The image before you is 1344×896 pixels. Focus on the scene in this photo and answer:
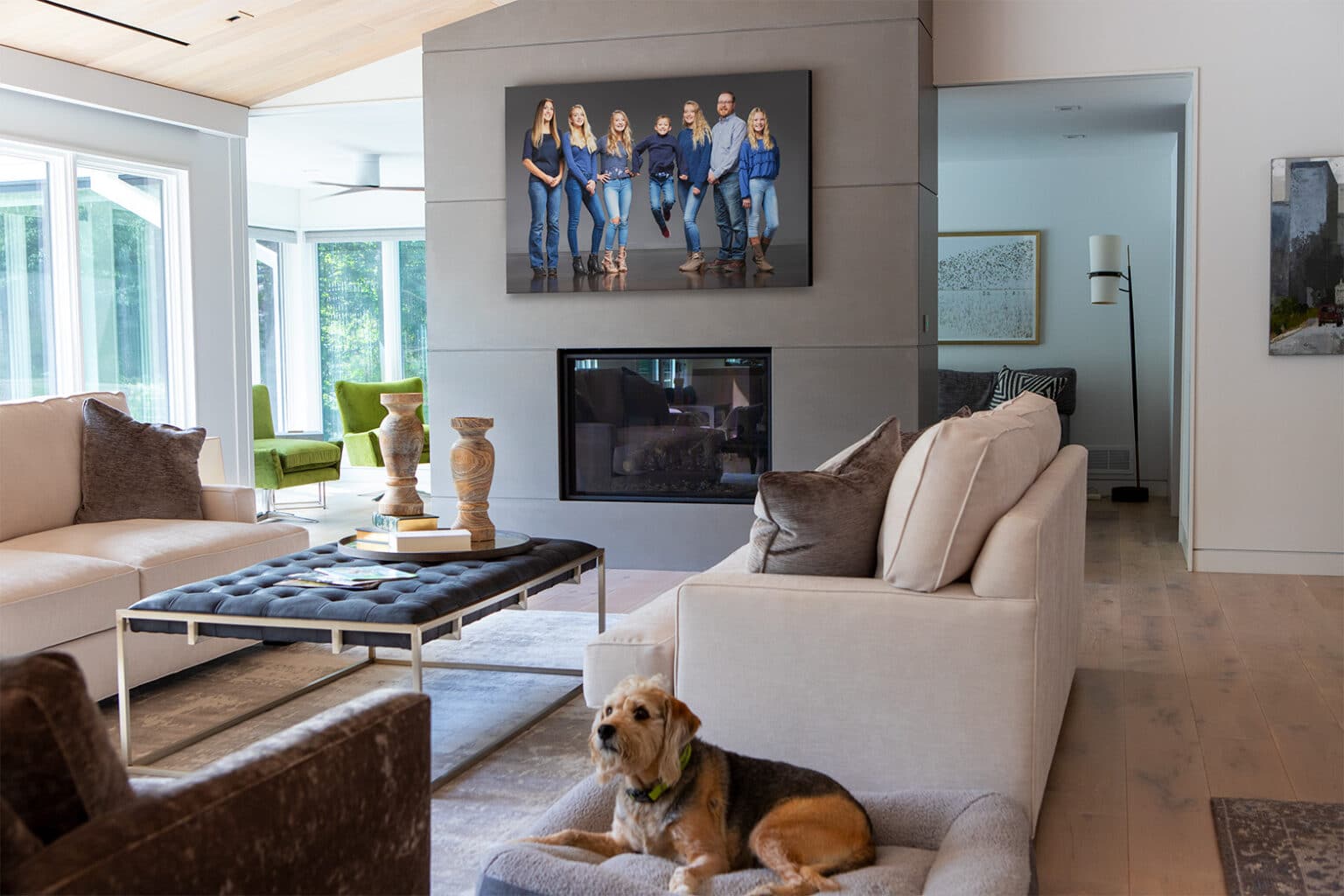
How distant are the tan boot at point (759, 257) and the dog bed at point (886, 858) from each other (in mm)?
3571

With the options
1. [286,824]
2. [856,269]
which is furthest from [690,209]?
[286,824]

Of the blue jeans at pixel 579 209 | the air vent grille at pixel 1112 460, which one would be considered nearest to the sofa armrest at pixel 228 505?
the blue jeans at pixel 579 209

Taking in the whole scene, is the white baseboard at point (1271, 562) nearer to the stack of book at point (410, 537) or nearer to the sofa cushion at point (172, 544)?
the stack of book at point (410, 537)

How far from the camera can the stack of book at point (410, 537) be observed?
3.71 meters

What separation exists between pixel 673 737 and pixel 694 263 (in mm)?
3926

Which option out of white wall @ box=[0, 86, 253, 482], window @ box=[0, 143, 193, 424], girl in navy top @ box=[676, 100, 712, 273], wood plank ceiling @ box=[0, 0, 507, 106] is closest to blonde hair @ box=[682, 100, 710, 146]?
girl in navy top @ box=[676, 100, 712, 273]

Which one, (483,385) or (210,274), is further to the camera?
(210,274)

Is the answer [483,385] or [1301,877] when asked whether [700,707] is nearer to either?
[1301,877]

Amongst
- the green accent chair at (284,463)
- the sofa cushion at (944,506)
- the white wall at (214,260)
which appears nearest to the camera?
the sofa cushion at (944,506)

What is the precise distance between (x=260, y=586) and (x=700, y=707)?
1313mm

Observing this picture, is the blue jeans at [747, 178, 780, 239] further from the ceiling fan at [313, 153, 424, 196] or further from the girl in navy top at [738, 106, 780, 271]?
the ceiling fan at [313, 153, 424, 196]

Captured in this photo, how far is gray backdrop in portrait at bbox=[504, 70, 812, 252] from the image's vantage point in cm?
569

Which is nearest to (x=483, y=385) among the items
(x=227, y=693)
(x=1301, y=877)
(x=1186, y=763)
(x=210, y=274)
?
(x=210, y=274)

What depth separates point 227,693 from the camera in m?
3.87
